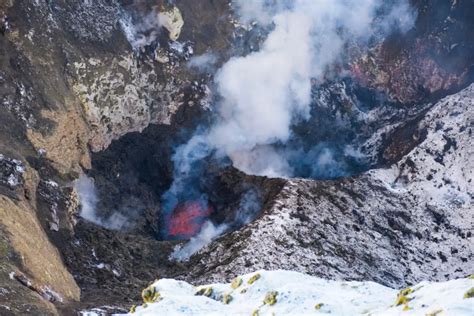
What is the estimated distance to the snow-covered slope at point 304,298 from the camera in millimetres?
16142

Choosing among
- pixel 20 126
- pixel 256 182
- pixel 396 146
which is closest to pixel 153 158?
pixel 256 182

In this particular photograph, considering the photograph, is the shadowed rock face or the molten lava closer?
the shadowed rock face

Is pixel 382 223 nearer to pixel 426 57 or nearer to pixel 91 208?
pixel 91 208

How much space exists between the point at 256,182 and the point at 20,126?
19115 mm

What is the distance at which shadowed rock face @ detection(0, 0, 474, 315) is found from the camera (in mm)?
39688

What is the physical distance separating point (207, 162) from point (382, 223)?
16.7 metres

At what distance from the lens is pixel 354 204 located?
2032 inches

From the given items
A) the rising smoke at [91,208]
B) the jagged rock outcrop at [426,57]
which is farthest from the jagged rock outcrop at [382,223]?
the rising smoke at [91,208]

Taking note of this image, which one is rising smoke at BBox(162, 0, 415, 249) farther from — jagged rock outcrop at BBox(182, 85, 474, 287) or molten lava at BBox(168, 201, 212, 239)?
jagged rock outcrop at BBox(182, 85, 474, 287)

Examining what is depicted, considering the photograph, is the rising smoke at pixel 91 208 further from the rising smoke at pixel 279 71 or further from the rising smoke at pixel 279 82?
the rising smoke at pixel 279 71

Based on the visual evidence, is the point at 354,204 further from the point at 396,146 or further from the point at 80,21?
the point at 80,21

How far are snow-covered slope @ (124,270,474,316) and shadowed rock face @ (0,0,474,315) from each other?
7806 millimetres

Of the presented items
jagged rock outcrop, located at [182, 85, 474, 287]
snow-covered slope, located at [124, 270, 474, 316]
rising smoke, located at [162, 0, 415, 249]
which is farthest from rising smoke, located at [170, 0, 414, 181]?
snow-covered slope, located at [124, 270, 474, 316]

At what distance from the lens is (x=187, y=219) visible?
180ft
